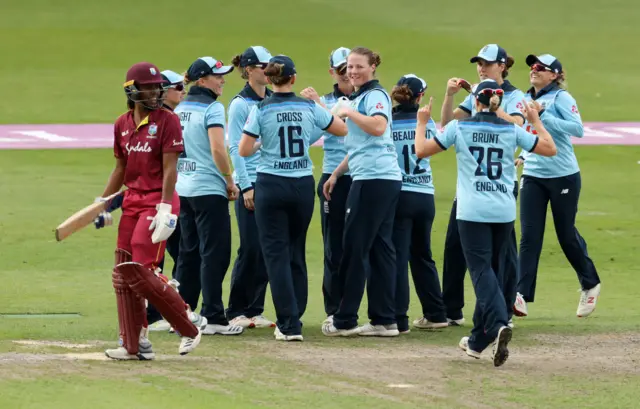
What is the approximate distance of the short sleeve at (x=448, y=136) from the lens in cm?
912

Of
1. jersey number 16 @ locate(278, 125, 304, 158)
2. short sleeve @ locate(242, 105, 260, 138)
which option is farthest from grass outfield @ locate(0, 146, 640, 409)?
short sleeve @ locate(242, 105, 260, 138)

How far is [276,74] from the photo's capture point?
379 inches

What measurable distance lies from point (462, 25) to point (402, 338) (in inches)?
1203

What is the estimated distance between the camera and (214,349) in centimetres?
930

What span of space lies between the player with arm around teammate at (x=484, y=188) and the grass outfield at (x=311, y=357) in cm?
38

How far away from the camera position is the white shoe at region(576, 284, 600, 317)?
11148mm

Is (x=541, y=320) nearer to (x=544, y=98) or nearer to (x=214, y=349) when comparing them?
(x=544, y=98)

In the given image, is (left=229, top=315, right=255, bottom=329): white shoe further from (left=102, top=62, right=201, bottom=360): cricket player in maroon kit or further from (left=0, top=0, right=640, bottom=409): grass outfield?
(left=102, top=62, right=201, bottom=360): cricket player in maroon kit

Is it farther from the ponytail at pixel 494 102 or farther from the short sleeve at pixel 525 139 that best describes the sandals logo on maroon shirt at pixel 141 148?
the short sleeve at pixel 525 139

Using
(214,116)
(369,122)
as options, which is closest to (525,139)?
(369,122)

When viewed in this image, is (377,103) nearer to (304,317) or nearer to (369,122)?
(369,122)

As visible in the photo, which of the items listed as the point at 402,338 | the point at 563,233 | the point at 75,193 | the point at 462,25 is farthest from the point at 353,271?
the point at 462,25

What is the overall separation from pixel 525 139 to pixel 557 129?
82.8 inches

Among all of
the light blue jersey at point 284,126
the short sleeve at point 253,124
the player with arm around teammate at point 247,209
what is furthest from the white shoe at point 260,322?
the short sleeve at point 253,124
